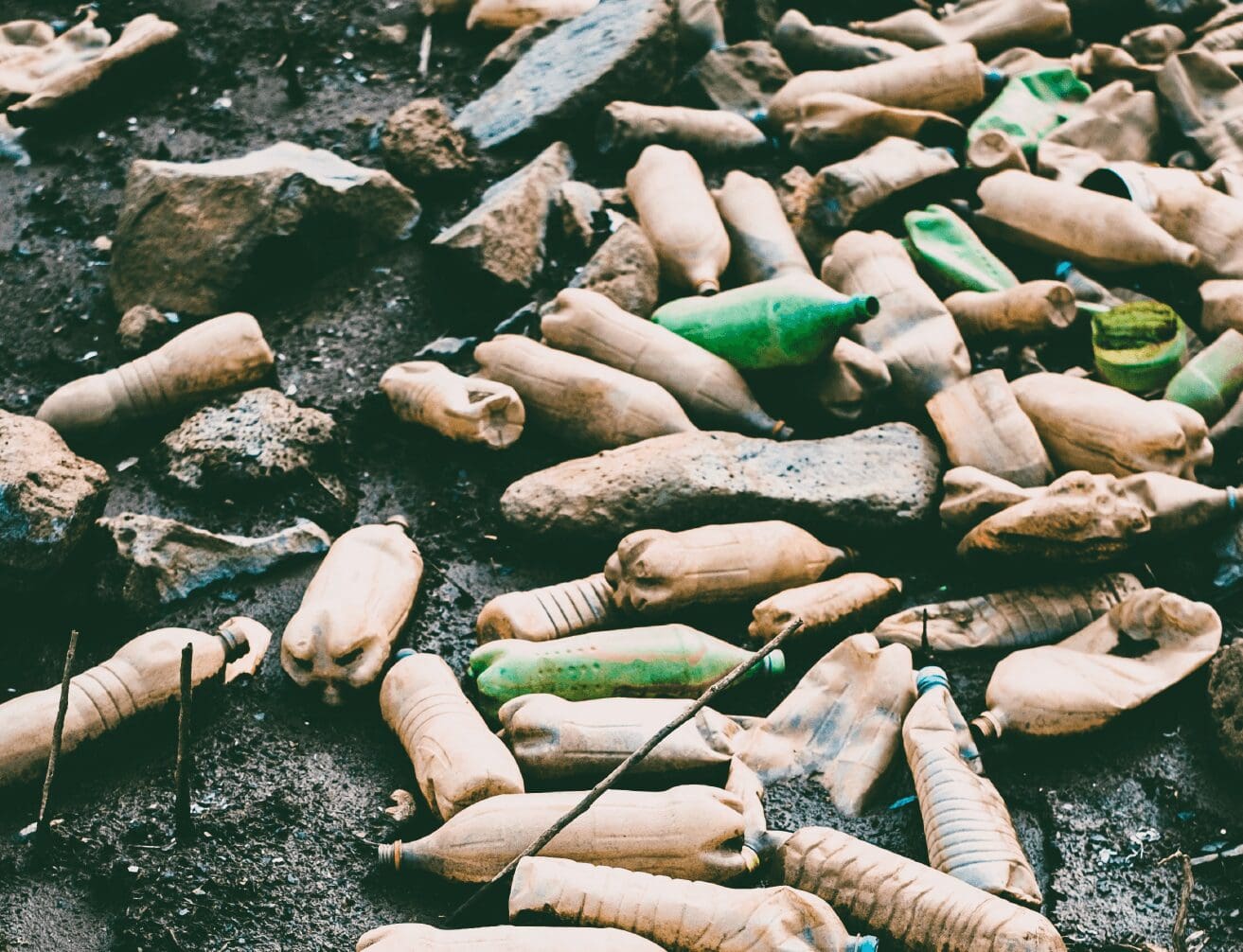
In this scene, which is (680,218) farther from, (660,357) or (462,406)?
(462,406)

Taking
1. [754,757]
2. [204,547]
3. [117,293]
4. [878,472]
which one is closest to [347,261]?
[117,293]

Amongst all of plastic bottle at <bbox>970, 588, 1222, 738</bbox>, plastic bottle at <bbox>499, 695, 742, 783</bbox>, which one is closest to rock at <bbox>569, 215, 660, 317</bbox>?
plastic bottle at <bbox>499, 695, 742, 783</bbox>

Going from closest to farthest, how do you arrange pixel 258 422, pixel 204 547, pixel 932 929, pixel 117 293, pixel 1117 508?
1. pixel 932 929
2. pixel 1117 508
3. pixel 204 547
4. pixel 258 422
5. pixel 117 293

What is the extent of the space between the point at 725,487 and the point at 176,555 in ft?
5.49

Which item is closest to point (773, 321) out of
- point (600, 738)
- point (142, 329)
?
point (600, 738)

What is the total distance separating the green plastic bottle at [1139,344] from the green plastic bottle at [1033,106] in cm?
113

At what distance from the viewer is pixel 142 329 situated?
4.52 metres

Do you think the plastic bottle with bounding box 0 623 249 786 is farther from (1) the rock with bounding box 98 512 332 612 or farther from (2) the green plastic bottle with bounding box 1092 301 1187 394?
(2) the green plastic bottle with bounding box 1092 301 1187 394

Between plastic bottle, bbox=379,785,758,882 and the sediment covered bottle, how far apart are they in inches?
58.0

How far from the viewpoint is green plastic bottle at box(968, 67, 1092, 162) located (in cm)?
530

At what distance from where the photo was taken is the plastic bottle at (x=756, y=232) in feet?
15.4

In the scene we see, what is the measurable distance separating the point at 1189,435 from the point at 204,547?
10.1 feet

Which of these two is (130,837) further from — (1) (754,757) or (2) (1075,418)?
(2) (1075,418)

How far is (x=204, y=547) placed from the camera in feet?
12.7
